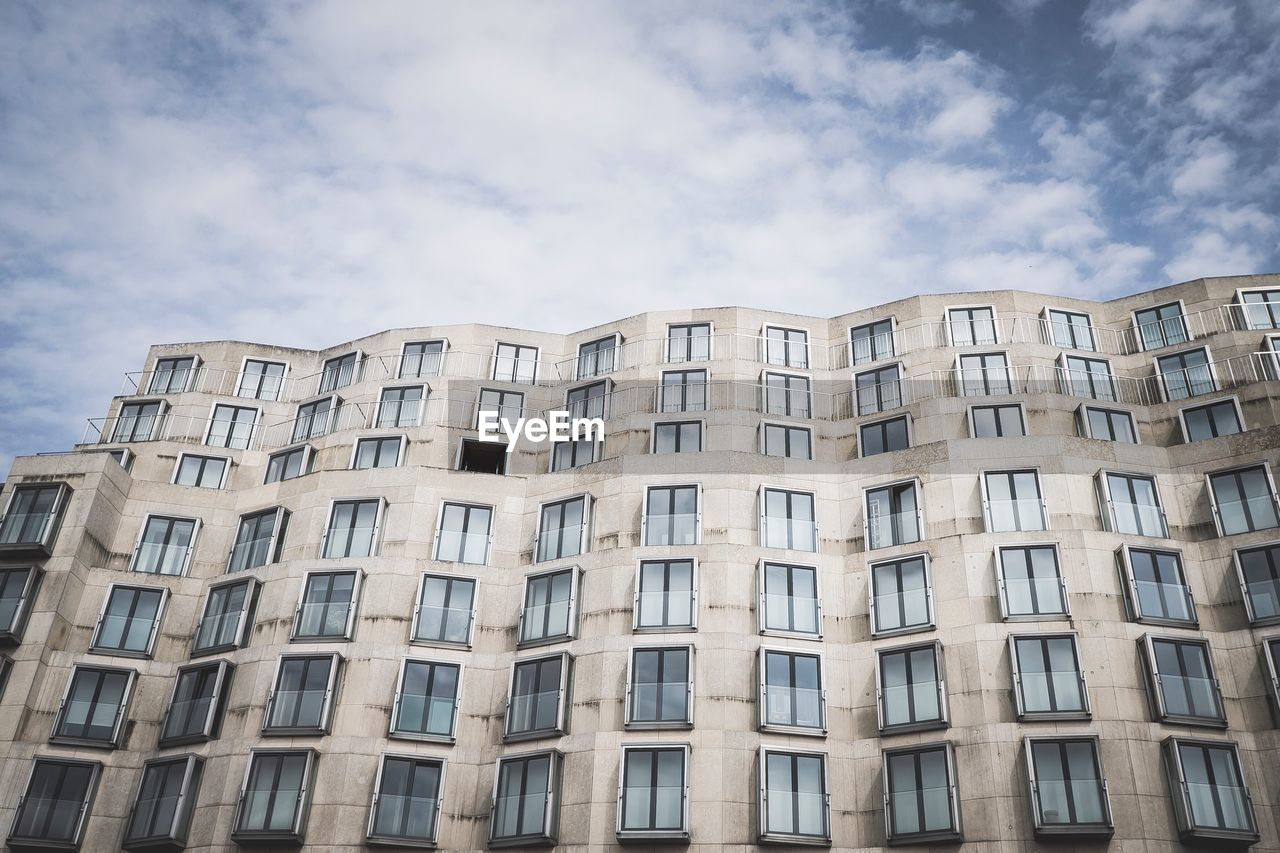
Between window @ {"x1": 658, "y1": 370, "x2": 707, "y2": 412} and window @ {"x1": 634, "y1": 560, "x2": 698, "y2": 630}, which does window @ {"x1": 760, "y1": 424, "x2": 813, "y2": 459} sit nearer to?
window @ {"x1": 658, "y1": 370, "x2": 707, "y2": 412}

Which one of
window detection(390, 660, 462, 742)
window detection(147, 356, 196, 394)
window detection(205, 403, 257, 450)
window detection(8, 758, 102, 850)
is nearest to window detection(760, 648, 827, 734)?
window detection(390, 660, 462, 742)

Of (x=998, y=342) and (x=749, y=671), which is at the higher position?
(x=998, y=342)

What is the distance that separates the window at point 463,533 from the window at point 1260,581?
30.6 metres

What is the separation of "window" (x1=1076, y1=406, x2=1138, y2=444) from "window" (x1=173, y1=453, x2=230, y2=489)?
4174cm

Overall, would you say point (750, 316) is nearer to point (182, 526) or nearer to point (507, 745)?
point (507, 745)

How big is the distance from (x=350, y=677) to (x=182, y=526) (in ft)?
45.1

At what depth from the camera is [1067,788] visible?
37500 millimetres

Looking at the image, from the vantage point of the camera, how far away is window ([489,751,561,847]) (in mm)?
39969

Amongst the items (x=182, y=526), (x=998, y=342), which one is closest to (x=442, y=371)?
(x=182, y=526)

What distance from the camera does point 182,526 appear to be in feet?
171

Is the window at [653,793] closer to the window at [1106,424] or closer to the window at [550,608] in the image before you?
the window at [550,608]

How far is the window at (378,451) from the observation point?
5362cm

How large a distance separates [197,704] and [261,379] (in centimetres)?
2154

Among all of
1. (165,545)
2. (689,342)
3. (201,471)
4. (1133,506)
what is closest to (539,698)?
(165,545)
